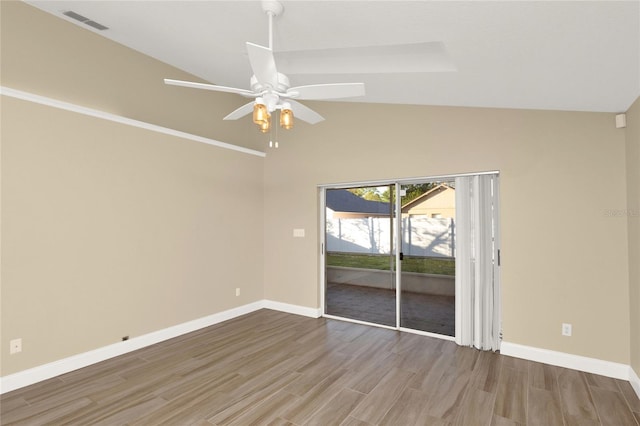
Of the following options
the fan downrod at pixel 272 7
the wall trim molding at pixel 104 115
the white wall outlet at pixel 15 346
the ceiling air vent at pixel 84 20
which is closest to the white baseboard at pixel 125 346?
the white wall outlet at pixel 15 346

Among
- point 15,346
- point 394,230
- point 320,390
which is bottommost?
point 320,390

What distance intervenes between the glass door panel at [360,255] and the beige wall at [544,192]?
511 mm

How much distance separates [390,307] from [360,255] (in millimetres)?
912

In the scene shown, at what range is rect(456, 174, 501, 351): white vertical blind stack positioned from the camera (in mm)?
3906

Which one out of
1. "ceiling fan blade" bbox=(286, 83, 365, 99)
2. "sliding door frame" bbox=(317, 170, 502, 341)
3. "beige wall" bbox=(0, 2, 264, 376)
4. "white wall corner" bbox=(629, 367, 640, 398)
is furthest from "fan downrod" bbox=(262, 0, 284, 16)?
"white wall corner" bbox=(629, 367, 640, 398)

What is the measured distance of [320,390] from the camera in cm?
301

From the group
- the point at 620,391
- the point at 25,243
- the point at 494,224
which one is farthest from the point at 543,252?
the point at 25,243

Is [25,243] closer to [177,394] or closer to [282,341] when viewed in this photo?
[177,394]

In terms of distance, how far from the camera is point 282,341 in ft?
13.7

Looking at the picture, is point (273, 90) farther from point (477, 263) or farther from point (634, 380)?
point (634, 380)

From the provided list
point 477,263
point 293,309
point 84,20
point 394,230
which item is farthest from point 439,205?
point 84,20

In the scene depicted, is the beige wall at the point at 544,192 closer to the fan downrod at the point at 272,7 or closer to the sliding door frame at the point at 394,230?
the sliding door frame at the point at 394,230

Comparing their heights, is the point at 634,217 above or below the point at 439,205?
below

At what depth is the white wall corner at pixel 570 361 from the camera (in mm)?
3199
